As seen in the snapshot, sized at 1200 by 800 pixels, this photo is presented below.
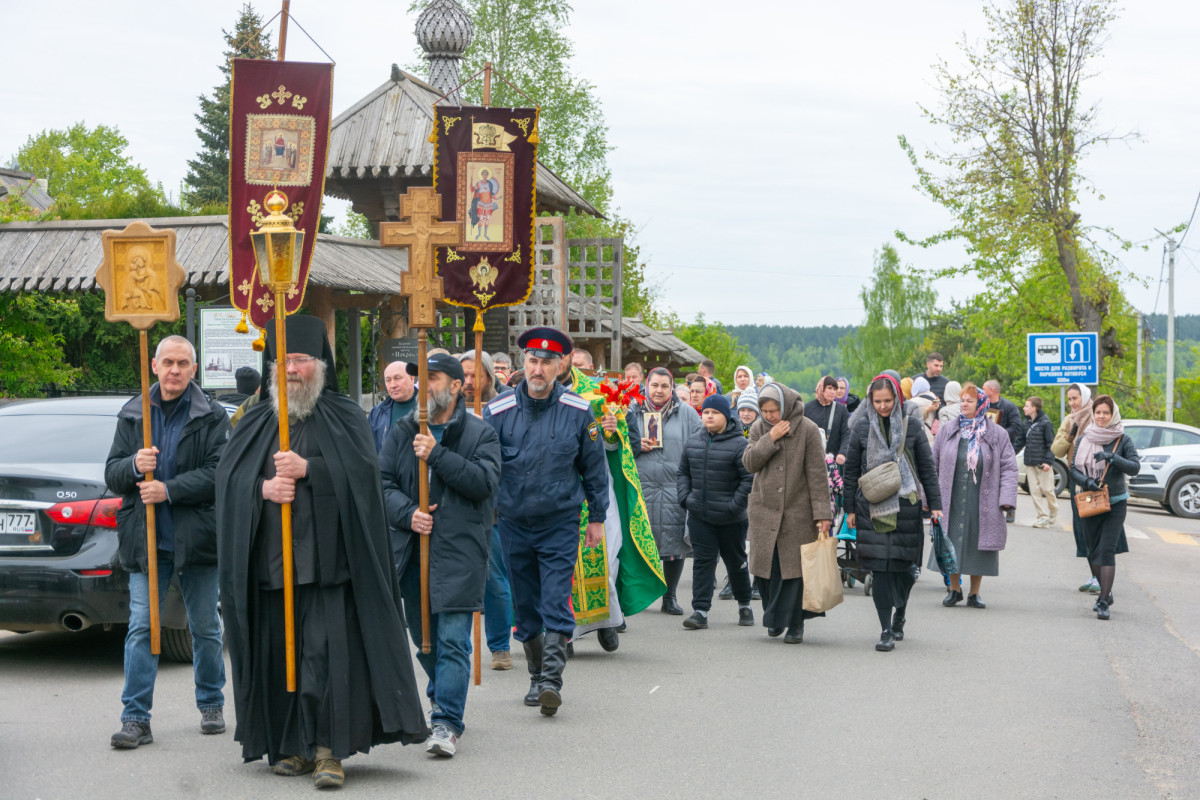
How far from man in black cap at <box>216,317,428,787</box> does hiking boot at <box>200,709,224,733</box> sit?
38.9 inches

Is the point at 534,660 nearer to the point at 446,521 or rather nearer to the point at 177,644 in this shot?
the point at 446,521

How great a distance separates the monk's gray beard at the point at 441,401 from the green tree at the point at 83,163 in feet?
220

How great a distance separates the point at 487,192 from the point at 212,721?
15.8ft

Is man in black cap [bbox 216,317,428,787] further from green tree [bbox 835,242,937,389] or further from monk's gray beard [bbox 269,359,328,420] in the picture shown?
green tree [bbox 835,242,937,389]

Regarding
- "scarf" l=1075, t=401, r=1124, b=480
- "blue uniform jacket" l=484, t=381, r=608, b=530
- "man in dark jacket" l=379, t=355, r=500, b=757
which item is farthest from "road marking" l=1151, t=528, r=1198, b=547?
"man in dark jacket" l=379, t=355, r=500, b=757

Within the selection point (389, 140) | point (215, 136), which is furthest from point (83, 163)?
point (389, 140)

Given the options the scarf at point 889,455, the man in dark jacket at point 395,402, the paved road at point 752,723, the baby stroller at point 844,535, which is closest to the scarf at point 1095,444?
the paved road at point 752,723

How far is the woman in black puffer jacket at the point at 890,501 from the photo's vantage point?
9.62 meters

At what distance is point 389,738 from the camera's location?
5762 millimetres

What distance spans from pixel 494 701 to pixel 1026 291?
107 feet

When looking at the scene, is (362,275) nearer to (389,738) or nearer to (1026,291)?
(389,738)

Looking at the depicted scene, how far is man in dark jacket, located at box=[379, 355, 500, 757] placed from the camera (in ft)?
21.0

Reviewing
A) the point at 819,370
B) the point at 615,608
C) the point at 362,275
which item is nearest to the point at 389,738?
the point at 615,608

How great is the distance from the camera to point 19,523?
25.5ft
